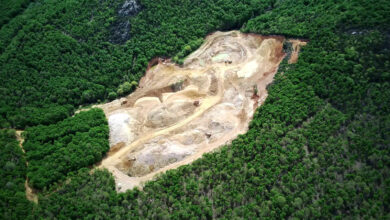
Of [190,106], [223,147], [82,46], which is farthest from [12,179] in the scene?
[223,147]

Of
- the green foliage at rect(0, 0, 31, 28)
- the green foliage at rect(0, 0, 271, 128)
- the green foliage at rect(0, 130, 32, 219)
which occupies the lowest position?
the green foliage at rect(0, 130, 32, 219)

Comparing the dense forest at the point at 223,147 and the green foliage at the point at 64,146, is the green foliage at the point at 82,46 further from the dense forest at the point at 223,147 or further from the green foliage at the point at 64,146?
the green foliage at the point at 64,146

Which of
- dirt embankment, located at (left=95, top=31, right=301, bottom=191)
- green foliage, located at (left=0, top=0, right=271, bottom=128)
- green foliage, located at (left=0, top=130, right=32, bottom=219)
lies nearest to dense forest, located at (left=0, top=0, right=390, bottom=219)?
green foliage, located at (left=0, top=130, right=32, bottom=219)

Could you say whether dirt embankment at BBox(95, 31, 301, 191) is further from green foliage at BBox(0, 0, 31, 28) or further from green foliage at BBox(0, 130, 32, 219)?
green foliage at BBox(0, 0, 31, 28)

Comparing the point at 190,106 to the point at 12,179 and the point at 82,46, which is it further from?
the point at 12,179

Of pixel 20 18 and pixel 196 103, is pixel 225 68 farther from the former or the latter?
pixel 20 18

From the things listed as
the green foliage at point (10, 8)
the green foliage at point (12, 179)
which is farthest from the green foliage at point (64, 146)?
the green foliage at point (10, 8)
